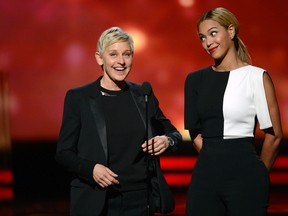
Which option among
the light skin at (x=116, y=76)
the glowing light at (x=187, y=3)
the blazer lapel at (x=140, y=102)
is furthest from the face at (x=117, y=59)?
the glowing light at (x=187, y=3)

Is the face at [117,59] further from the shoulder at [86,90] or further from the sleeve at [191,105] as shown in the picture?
the sleeve at [191,105]

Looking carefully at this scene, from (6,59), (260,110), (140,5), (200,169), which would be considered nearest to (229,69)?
(260,110)

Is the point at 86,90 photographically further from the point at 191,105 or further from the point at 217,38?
the point at 217,38

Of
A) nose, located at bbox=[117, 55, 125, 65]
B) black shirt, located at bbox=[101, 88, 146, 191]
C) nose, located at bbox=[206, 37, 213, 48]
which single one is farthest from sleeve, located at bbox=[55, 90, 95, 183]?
nose, located at bbox=[206, 37, 213, 48]

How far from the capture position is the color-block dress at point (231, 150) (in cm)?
232

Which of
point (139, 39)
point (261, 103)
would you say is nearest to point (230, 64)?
point (261, 103)

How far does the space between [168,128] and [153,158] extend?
23cm

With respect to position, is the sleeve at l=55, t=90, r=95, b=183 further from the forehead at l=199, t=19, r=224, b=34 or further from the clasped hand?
the forehead at l=199, t=19, r=224, b=34

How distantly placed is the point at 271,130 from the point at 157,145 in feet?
1.61

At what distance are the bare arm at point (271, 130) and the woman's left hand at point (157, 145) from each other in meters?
0.42

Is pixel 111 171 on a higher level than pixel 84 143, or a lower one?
lower

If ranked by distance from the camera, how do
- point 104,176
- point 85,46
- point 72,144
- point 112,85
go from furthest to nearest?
1. point 85,46
2. point 112,85
3. point 72,144
4. point 104,176

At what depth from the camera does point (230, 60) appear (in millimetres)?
2490

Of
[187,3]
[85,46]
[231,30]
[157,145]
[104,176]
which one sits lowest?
[104,176]
